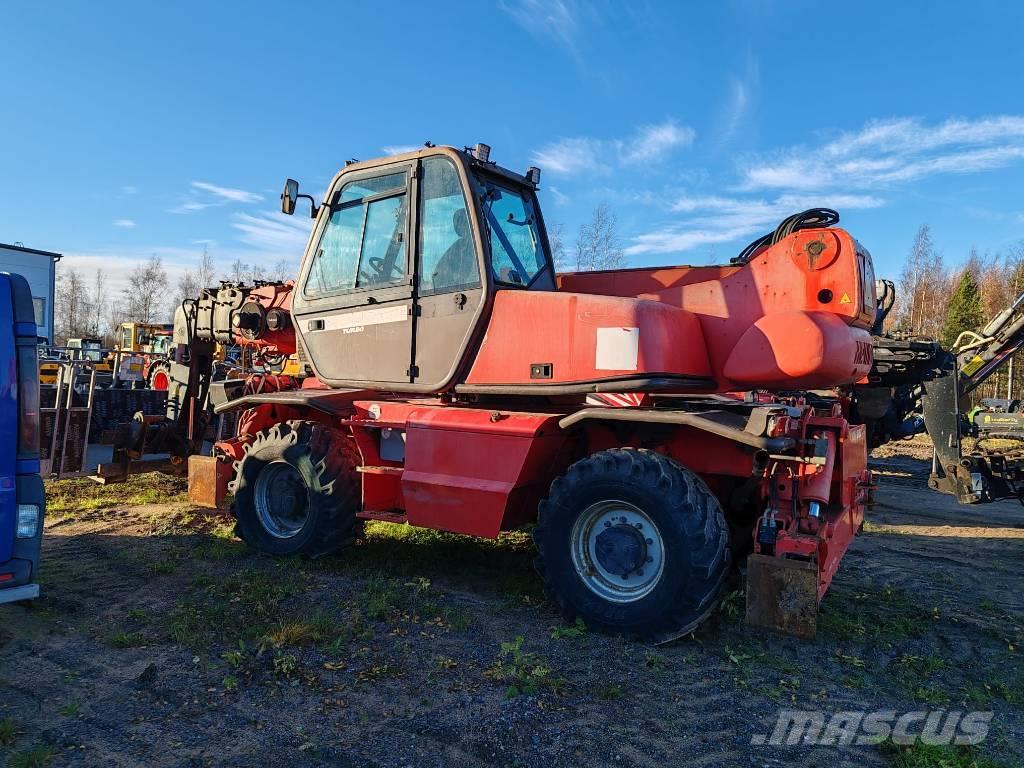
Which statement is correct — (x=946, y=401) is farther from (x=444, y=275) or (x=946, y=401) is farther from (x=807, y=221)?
(x=444, y=275)

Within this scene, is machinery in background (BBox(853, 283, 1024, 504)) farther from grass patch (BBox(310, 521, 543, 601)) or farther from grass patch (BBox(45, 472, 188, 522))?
grass patch (BBox(45, 472, 188, 522))

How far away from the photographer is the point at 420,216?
227 inches

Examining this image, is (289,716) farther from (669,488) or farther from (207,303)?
(207,303)

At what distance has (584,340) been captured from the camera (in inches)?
197

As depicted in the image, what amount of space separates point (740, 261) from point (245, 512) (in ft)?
16.2

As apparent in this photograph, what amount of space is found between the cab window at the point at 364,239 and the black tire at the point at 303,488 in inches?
53.4

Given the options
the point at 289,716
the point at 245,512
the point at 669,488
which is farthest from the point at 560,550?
the point at 245,512

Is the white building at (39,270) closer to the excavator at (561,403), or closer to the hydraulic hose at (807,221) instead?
the excavator at (561,403)

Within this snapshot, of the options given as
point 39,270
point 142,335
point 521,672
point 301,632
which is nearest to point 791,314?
point 521,672

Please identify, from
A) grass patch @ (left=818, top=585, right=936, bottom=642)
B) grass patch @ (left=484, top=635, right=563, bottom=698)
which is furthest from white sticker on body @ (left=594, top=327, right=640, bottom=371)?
grass patch @ (left=818, top=585, right=936, bottom=642)

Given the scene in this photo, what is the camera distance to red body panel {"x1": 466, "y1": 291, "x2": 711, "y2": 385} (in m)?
4.86

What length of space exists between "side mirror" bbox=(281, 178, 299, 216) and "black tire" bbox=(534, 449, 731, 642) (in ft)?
11.4

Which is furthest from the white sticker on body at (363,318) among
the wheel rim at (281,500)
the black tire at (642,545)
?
the black tire at (642,545)

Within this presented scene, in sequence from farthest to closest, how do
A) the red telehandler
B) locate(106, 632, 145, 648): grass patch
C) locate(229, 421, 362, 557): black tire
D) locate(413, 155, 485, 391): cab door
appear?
locate(229, 421, 362, 557): black tire
locate(413, 155, 485, 391): cab door
the red telehandler
locate(106, 632, 145, 648): grass patch
